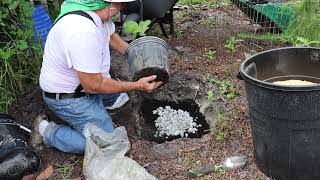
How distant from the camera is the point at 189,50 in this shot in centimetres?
476

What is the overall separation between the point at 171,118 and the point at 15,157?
1.49 m

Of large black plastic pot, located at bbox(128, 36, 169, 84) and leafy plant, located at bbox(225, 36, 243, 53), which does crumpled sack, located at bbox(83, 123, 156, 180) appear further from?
leafy plant, located at bbox(225, 36, 243, 53)

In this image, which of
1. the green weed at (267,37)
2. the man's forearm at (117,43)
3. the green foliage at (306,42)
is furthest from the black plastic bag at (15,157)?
the green weed at (267,37)

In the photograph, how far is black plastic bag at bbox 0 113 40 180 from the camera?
10.3ft

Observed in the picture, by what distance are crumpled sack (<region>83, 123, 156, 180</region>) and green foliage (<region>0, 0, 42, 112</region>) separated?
119 centimetres

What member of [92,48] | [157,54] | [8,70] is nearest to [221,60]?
[157,54]

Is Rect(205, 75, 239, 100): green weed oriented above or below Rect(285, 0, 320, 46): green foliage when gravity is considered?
below

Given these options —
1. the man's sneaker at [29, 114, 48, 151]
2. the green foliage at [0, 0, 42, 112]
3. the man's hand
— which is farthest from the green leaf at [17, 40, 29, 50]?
the man's hand

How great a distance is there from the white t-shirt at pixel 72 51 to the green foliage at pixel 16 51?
746 millimetres

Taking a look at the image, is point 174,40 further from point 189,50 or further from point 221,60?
point 221,60

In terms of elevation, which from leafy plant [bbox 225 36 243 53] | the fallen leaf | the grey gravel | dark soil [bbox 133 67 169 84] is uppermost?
dark soil [bbox 133 67 169 84]

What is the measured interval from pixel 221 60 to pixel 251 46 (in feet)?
1.62

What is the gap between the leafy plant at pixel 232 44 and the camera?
4.58 m

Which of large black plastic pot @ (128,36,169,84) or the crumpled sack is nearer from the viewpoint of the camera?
the crumpled sack
